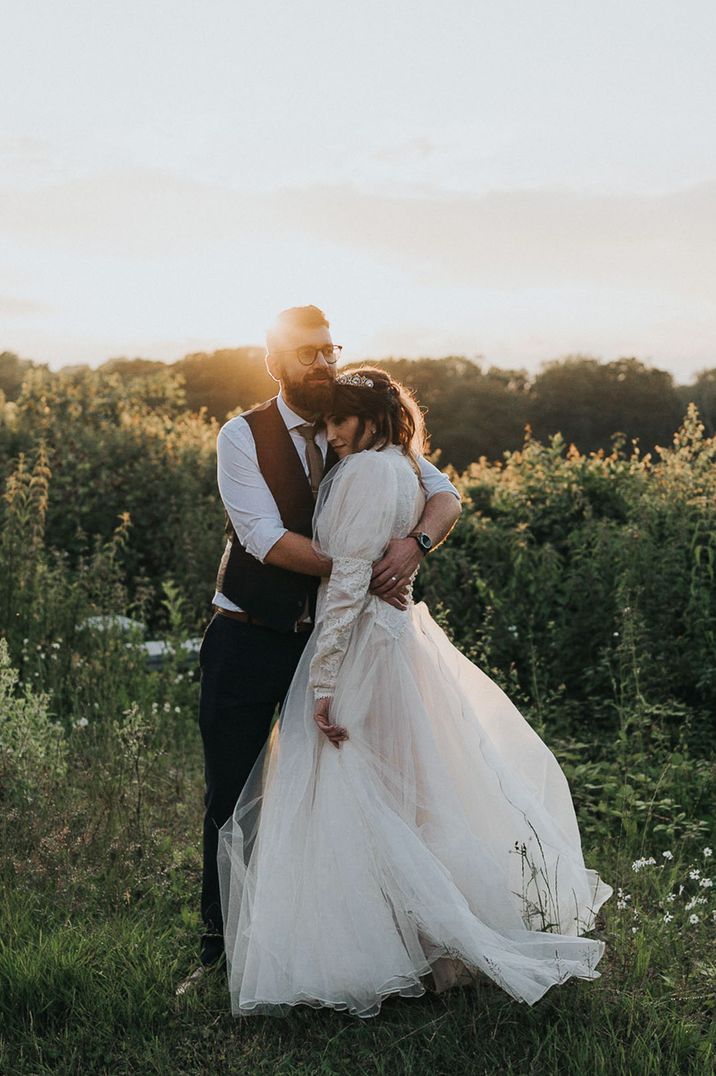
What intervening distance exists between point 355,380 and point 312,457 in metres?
0.33

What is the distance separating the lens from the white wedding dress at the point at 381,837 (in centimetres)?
313

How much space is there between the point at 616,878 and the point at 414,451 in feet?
6.09

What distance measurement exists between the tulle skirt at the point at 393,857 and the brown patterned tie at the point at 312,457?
16.3 inches

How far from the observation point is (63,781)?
499 centimetres

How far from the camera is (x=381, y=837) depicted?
10.6 ft

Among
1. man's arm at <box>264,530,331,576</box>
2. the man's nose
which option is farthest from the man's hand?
the man's nose

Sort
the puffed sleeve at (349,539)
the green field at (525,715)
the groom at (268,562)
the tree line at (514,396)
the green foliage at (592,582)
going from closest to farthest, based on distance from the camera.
A: the green field at (525,715), the puffed sleeve at (349,539), the groom at (268,562), the green foliage at (592,582), the tree line at (514,396)

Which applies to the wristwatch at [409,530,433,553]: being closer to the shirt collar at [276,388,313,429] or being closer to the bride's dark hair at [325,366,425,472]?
the bride's dark hair at [325,366,425,472]

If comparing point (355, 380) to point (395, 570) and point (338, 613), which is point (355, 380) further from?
point (338, 613)

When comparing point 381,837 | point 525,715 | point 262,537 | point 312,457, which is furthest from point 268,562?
point 525,715

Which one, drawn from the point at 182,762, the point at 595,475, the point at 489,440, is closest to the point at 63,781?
the point at 182,762

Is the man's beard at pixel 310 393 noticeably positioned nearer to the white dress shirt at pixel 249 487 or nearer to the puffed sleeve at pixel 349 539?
the white dress shirt at pixel 249 487

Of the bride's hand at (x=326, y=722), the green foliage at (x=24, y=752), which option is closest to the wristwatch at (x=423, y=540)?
the bride's hand at (x=326, y=722)

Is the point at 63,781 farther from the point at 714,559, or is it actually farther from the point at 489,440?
the point at 489,440
